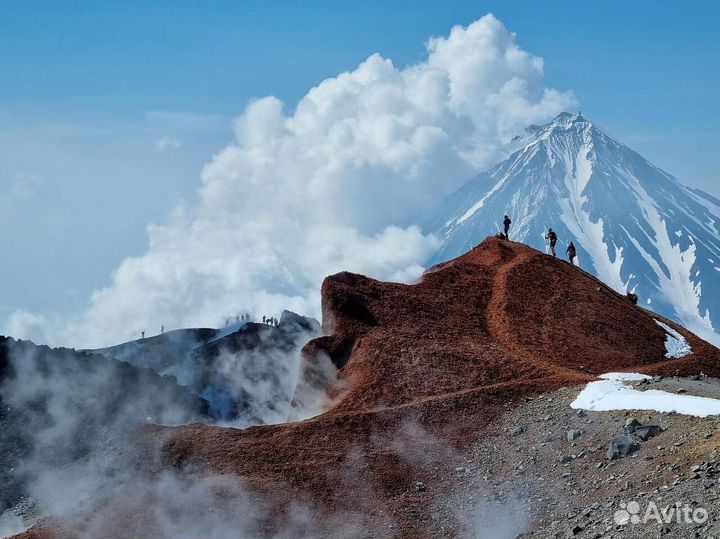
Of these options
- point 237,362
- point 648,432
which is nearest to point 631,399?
point 648,432

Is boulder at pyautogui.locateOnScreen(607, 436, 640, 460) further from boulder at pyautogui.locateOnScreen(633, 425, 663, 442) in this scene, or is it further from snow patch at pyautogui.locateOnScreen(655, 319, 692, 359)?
snow patch at pyautogui.locateOnScreen(655, 319, 692, 359)

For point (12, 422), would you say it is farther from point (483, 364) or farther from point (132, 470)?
point (483, 364)

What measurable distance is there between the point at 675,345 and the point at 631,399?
10.8 meters

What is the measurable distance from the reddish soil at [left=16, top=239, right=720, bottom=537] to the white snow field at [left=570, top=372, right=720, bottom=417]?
4.31 ft

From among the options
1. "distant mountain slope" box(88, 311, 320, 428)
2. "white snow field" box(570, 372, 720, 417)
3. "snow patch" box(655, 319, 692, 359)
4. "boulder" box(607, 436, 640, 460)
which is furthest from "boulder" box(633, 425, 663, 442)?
"distant mountain slope" box(88, 311, 320, 428)

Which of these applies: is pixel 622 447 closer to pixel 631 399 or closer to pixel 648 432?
pixel 648 432

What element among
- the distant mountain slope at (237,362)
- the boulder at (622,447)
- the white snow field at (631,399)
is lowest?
the boulder at (622,447)

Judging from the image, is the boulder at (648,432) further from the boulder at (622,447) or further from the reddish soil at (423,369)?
the reddish soil at (423,369)

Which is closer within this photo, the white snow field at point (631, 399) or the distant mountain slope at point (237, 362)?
the white snow field at point (631, 399)

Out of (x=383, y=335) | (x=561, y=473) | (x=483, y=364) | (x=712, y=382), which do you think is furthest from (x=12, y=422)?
(x=712, y=382)

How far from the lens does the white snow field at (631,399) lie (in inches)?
903

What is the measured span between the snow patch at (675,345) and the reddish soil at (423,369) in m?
0.33

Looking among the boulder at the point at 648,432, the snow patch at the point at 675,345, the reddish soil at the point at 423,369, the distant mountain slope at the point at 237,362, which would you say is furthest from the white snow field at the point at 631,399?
the distant mountain slope at the point at 237,362

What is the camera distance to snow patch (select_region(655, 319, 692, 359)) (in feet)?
110
